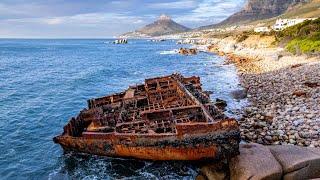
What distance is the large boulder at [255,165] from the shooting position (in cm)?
1467

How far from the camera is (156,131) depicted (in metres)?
20.7

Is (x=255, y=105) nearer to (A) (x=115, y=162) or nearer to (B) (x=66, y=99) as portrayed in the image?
(A) (x=115, y=162)

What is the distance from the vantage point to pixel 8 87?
175 feet

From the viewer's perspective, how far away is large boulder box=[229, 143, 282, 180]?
1467cm

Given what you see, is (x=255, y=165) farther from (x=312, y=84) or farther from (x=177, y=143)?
(x=312, y=84)

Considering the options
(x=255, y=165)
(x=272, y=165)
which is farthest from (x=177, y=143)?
(x=272, y=165)

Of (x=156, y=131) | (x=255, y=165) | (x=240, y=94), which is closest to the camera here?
(x=255, y=165)

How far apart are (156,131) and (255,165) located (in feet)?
22.5

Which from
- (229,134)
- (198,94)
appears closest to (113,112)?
(198,94)

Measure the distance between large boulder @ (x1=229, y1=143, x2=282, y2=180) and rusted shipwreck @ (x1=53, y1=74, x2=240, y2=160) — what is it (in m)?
0.78

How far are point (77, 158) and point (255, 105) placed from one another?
53.4 ft

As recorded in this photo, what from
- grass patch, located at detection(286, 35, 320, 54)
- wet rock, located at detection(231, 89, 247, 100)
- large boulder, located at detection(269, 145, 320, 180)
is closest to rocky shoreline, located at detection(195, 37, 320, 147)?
wet rock, located at detection(231, 89, 247, 100)

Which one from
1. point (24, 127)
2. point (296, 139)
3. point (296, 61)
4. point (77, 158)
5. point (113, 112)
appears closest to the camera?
point (296, 139)

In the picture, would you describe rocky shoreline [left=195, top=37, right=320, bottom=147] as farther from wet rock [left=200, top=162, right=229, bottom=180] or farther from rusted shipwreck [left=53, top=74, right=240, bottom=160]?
wet rock [left=200, top=162, right=229, bottom=180]
